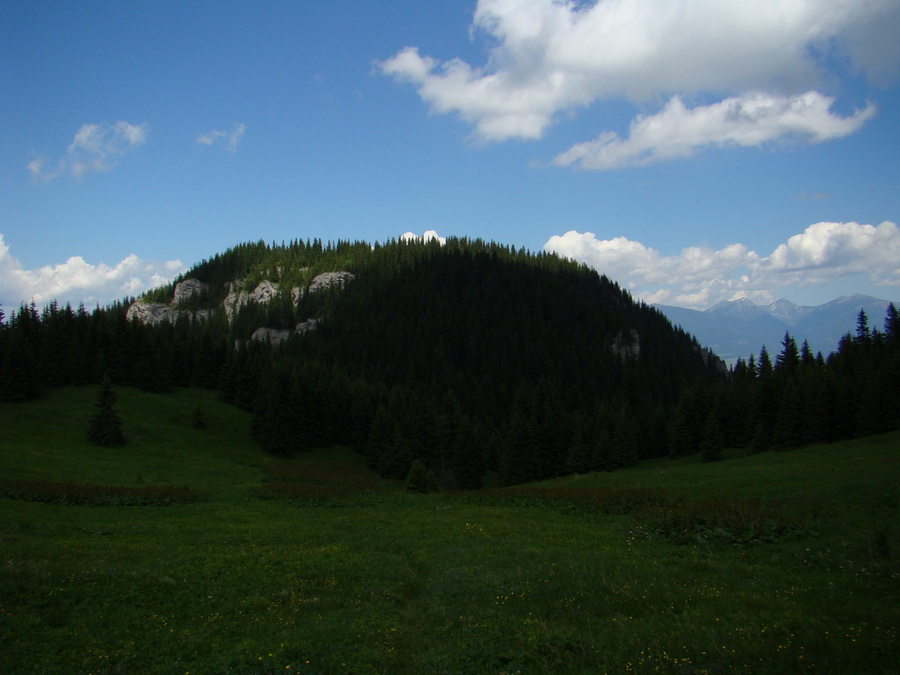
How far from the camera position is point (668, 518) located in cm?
2520

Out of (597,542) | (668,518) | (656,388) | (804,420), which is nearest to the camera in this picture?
(597,542)

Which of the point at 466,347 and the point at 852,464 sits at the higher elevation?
the point at 466,347

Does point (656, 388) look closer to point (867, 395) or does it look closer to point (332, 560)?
point (867, 395)


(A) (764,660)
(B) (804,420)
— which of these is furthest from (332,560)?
(B) (804,420)

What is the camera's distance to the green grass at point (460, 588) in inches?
433

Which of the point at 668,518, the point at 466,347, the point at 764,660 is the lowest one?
the point at 668,518

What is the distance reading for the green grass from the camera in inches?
433

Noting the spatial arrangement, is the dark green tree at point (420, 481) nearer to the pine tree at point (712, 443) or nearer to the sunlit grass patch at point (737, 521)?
the sunlit grass patch at point (737, 521)

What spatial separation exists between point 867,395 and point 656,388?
112 m

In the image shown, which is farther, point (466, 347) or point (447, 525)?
point (466, 347)

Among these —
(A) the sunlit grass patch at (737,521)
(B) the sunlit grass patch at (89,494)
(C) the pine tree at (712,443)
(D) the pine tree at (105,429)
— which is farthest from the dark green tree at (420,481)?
(C) the pine tree at (712,443)


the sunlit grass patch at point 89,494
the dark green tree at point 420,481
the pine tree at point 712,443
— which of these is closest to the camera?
the sunlit grass patch at point 89,494

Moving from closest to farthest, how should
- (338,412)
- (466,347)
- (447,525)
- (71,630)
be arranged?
1. (71,630)
2. (447,525)
3. (338,412)
4. (466,347)

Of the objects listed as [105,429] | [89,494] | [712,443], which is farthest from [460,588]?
[712,443]
